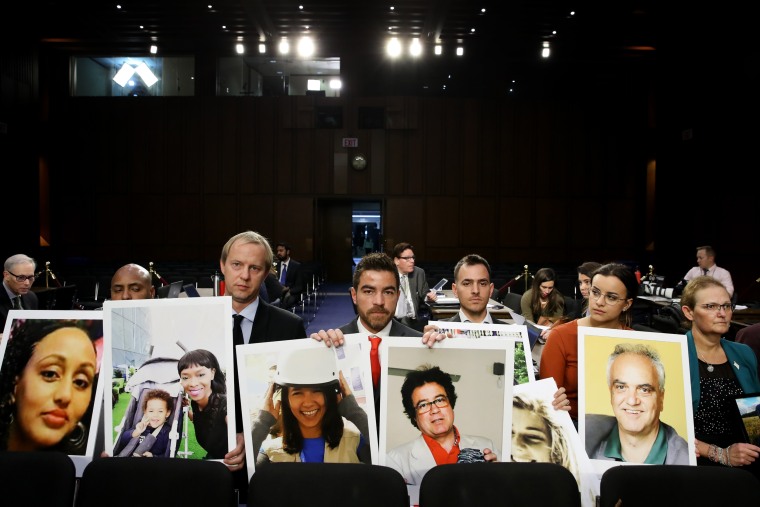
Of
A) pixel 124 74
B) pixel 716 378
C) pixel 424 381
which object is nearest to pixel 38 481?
pixel 424 381

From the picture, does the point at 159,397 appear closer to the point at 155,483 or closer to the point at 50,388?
the point at 155,483

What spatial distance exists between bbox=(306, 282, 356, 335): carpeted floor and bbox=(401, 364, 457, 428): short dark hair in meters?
6.83

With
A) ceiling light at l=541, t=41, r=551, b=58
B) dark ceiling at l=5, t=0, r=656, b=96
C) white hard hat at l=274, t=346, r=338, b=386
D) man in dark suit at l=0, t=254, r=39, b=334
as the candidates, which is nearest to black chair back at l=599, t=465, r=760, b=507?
white hard hat at l=274, t=346, r=338, b=386

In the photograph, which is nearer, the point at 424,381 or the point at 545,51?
the point at 424,381

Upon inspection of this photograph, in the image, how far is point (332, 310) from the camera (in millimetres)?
11805

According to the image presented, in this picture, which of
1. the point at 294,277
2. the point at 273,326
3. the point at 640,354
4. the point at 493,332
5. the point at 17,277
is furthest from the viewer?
the point at 294,277

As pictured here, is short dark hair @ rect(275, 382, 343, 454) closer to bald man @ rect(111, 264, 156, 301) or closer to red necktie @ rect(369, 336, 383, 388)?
red necktie @ rect(369, 336, 383, 388)

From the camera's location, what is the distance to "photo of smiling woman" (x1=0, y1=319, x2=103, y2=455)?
1867 millimetres

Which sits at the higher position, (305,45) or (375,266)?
(305,45)

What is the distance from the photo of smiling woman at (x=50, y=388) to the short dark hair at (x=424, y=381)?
108 cm

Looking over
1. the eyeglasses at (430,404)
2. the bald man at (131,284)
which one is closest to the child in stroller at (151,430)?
the eyeglasses at (430,404)

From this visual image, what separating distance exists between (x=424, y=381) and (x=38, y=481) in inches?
51.4

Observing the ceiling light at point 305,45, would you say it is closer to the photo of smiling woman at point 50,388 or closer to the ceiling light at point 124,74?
the ceiling light at point 124,74

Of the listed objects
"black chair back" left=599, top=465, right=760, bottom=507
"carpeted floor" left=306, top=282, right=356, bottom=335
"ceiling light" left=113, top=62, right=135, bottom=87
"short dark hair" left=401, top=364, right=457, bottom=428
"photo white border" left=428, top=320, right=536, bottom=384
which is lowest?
"carpeted floor" left=306, top=282, right=356, bottom=335
